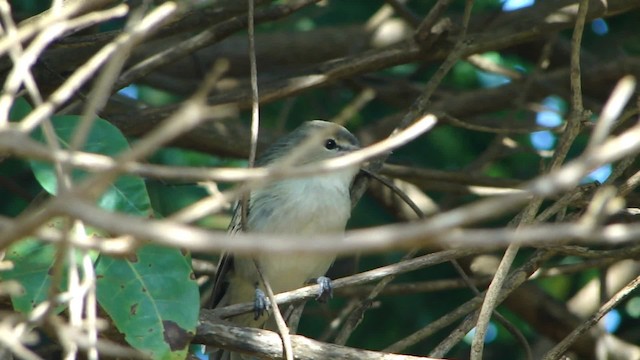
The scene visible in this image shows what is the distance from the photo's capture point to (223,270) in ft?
18.8

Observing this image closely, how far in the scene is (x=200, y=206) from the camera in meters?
2.00

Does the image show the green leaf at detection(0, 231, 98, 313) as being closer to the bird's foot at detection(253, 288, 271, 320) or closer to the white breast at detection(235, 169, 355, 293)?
the bird's foot at detection(253, 288, 271, 320)

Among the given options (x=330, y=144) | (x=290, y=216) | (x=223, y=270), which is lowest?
(x=223, y=270)

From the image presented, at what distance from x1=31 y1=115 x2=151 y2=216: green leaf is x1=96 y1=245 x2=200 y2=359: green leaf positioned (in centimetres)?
18

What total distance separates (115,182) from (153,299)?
46cm

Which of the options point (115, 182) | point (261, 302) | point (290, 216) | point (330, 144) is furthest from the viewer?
point (330, 144)

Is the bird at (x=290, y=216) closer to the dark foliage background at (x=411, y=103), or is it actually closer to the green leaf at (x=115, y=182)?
the dark foliage background at (x=411, y=103)

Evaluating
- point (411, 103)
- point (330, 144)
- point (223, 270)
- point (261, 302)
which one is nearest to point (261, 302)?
point (261, 302)

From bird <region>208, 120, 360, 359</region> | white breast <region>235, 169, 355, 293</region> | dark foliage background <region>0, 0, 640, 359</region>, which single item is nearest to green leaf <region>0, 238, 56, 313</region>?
dark foliage background <region>0, 0, 640, 359</region>

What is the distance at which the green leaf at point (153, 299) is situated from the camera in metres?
3.59

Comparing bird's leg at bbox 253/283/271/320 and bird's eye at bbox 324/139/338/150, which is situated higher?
bird's eye at bbox 324/139/338/150

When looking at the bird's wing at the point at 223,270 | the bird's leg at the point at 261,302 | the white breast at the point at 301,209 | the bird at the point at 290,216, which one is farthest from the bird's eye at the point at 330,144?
the bird's leg at the point at 261,302

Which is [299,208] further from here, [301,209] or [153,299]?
[153,299]

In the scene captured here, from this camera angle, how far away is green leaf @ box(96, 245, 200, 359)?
3.59m
